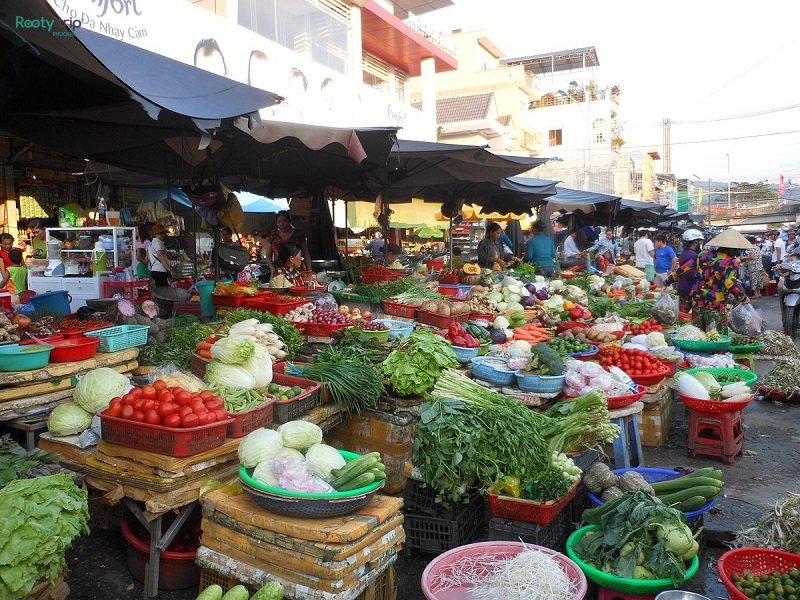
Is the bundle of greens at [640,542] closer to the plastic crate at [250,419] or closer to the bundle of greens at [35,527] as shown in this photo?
the plastic crate at [250,419]

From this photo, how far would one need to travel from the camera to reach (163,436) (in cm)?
310

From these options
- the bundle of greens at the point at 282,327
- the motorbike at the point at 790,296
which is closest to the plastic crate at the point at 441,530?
the bundle of greens at the point at 282,327

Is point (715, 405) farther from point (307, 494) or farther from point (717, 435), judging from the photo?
point (307, 494)

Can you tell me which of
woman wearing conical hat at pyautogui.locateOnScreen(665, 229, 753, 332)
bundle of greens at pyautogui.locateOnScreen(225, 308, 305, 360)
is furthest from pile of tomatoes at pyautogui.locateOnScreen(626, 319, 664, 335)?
bundle of greens at pyautogui.locateOnScreen(225, 308, 305, 360)

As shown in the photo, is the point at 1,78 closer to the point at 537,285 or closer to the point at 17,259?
the point at 17,259

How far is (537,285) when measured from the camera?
9172 millimetres

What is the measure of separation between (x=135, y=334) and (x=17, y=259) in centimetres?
475

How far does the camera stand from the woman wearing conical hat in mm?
7895

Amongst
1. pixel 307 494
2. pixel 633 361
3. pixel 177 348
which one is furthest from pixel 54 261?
pixel 633 361

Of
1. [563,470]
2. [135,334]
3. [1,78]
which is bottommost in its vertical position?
[563,470]

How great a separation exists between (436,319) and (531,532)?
10.4 ft

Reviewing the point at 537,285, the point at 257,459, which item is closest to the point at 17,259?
the point at 257,459

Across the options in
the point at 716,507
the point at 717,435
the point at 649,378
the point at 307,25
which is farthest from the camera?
the point at 307,25

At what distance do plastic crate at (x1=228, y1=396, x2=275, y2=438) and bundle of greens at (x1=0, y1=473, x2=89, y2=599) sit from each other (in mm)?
905
